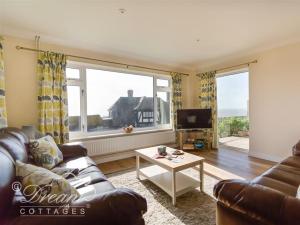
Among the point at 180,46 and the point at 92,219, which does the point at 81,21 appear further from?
the point at 92,219

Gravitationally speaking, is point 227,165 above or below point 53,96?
below

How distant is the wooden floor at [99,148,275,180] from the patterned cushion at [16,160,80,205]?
2018 mm

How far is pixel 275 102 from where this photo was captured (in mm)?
3430

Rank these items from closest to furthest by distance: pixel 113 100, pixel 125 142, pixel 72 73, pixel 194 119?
pixel 72 73, pixel 125 142, pixel 113 100, pixel 194 119

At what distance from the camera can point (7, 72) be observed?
105 inches

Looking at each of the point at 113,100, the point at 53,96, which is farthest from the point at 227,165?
the point at 53,96

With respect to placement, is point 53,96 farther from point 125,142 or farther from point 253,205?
point 253,205

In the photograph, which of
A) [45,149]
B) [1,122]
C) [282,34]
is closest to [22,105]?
[1,122]

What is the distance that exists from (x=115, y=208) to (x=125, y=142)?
2877 mm

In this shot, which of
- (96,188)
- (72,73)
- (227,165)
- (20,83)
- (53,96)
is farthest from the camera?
(72,73)

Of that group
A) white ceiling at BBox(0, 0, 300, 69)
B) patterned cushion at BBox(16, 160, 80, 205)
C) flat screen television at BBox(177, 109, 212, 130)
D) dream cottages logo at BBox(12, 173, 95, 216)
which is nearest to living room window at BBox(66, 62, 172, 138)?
flat screen television at BBox(177, 109, 212, 130)

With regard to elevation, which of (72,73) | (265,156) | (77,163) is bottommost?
(265,156)

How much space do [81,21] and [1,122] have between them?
6.15 feet

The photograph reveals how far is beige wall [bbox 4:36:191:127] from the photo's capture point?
2.68 meters
